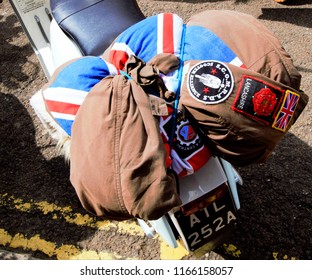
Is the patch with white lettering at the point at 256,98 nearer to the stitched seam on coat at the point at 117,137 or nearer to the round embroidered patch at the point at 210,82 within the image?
the round embroidered patch at the point at 210,82

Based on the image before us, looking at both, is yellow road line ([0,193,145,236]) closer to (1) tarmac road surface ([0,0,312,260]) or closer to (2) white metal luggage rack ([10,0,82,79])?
(1) tarmac road surface ([0,0,312,260])

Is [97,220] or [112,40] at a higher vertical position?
[112,40]

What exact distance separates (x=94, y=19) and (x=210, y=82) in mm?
1302

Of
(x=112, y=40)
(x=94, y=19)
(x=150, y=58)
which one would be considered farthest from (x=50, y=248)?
(x=150, y=58)

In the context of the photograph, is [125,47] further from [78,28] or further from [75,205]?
[75,205]

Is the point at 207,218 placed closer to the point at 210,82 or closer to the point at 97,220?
the point at 210,82

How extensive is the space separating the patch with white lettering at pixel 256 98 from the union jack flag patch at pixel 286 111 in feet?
0.12

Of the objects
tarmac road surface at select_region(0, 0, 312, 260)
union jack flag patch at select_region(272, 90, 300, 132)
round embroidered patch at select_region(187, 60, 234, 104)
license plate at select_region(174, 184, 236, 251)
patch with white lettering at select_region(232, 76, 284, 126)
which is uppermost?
round embroidered patch at select_region(187, 60, 234, 104)

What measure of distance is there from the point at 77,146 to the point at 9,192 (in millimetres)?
1677

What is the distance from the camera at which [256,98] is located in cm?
127

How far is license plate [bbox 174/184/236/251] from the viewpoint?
1.75 metres

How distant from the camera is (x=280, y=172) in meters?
2.64

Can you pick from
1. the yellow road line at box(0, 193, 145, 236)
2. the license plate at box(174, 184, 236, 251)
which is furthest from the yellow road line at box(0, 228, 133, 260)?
the license plate at box(174, 184, 236, 251)

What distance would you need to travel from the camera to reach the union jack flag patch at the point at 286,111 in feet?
4.35
